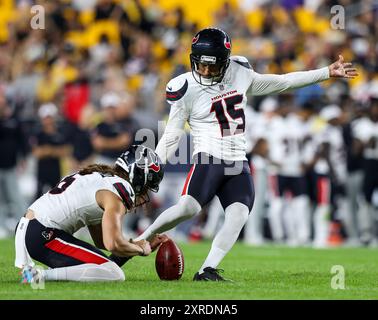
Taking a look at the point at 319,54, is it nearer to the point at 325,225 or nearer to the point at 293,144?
the point at 293,144

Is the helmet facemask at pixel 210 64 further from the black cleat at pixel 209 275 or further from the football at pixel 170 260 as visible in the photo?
the black cleat at pixel 209 275

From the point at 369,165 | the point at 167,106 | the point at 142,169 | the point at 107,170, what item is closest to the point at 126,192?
the point at 142,169

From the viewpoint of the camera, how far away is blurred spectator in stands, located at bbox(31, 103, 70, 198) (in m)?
13.6

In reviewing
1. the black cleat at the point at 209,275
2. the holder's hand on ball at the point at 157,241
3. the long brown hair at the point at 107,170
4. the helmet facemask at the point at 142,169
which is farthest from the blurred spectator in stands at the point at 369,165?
the long brown hair at the point at 107,170

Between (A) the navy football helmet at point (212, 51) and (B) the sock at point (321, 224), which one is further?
(B) the sock at point (321, 224)

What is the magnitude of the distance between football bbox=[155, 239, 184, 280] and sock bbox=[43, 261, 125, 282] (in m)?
0.50

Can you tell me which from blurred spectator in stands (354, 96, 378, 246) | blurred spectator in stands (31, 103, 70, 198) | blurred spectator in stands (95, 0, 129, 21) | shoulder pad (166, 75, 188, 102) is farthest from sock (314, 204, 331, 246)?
shoulder pad (166, 75, 188, 102)

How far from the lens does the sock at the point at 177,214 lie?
282 inches

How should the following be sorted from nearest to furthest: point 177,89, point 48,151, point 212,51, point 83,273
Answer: point 83,273 → point 212,51 → point 177,89 → point 48,151

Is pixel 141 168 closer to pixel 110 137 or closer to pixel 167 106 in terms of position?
pixel 110 137

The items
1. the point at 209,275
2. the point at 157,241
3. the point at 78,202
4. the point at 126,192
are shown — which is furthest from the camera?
the point at 209,275

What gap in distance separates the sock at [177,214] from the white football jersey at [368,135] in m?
6.63

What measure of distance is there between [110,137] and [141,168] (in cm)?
721

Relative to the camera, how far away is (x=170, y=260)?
23.0 feet
